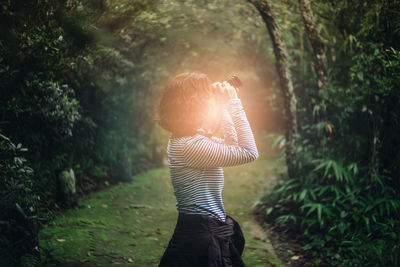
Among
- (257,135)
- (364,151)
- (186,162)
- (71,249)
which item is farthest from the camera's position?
(257,135)

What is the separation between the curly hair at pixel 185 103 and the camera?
78.2 inches

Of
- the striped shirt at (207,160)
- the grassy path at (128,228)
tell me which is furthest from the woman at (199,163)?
the grassy path at (128,228)

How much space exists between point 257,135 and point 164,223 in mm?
9282

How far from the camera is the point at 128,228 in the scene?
5.15 m

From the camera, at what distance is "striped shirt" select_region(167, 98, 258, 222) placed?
75.9 inches

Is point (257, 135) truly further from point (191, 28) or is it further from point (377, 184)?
point (377, 184)

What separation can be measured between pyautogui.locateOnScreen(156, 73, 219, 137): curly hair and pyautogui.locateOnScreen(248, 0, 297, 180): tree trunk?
332 cm

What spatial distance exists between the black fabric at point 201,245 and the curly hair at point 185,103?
52 cm

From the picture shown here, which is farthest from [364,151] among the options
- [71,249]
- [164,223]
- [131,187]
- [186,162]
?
[131,187]

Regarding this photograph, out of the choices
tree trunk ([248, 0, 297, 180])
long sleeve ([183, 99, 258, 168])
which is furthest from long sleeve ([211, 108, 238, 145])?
tree trunk ([248, 0, 297, 180])

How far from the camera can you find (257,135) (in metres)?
14.3

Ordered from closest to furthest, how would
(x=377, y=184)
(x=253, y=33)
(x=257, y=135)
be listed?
1. (x=377, y=184)
2. (x=253, y=33)
3. (x=257, y=135)

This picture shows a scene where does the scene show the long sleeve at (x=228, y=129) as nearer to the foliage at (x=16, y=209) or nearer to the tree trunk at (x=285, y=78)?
the foliage at (x=16, y=209)

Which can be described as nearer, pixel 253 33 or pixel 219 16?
pixel 219 16
